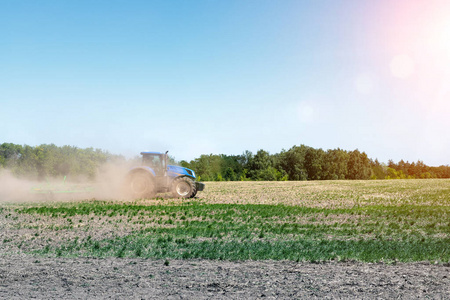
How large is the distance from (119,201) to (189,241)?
13.3 metres

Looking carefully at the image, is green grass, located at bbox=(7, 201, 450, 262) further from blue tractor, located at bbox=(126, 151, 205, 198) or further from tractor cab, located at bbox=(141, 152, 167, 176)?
tractor cab, located at bbox=(141, 152, 167, 176)

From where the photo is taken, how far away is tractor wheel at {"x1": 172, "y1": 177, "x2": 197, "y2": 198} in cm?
2531

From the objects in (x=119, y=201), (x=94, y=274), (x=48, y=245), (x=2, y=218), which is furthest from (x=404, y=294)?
(x=119, y=201)

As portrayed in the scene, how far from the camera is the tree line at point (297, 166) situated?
297ft

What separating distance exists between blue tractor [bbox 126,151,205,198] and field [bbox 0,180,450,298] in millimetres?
6220

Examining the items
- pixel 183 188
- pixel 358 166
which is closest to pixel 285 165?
pixel 358 166

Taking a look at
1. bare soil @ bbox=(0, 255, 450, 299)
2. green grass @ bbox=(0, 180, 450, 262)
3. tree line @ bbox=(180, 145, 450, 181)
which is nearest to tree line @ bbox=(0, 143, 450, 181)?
tree line @ bbox=(180, 145, 450, 181)

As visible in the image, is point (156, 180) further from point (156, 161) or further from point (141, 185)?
point (156, 161)

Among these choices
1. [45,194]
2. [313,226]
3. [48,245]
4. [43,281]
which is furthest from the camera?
[45,194]

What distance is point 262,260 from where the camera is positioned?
9930 millimetres

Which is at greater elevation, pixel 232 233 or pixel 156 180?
pixel 156 180

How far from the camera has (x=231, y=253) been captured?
10508 mm

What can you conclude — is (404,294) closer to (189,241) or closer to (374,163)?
(189,241)

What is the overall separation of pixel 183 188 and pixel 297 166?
7231cm
